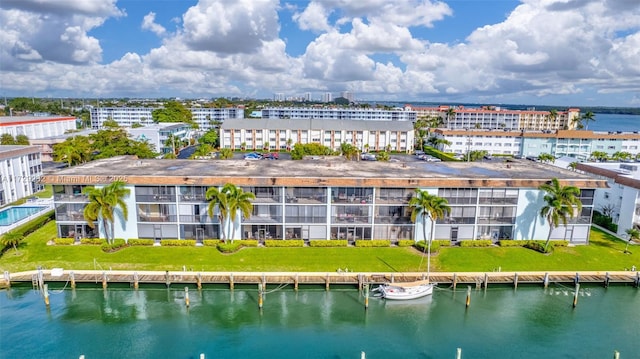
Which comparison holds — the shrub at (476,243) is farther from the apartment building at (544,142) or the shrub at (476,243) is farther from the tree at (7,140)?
the tree at (7,140)

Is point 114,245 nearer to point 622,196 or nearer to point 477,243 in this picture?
point 477,243

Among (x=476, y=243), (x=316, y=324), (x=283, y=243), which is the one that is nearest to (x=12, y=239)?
(x=283, y=243)

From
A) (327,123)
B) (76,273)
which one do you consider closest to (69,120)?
(327,123)

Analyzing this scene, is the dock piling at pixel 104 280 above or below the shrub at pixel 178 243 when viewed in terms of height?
below

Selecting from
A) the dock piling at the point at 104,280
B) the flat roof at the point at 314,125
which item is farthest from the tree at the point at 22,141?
the dock piling at the point at 104,280

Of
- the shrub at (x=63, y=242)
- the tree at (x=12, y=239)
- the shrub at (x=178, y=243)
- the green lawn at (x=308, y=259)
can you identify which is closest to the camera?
the green lawn at (x=308, y=259)
